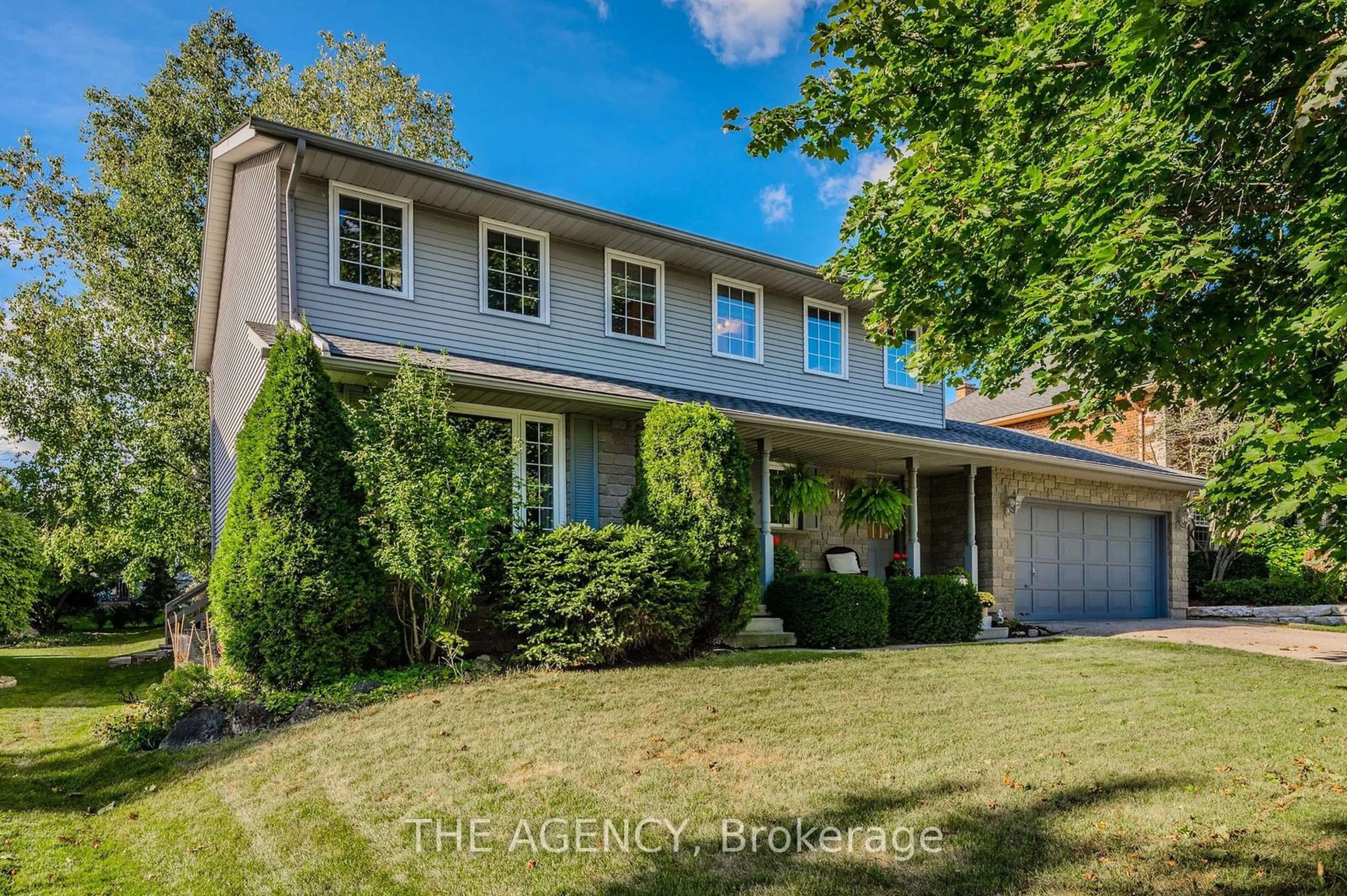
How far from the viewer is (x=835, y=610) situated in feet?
32.6

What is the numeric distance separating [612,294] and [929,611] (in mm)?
6285

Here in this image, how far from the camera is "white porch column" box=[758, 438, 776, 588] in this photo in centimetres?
1073

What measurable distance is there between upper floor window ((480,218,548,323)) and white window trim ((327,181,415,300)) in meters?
0.91

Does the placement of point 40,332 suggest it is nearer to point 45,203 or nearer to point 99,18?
point 45,203

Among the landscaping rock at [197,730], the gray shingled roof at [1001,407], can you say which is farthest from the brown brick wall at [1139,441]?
the landscaping rock at [197,730]

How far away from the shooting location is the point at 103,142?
1859 cm

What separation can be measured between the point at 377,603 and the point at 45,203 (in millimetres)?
17486

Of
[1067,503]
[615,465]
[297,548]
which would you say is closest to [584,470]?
[615,465]

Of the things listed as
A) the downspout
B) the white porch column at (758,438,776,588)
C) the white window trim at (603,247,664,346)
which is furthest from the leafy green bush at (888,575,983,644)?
the downspout

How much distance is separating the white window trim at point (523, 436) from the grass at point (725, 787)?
273cm

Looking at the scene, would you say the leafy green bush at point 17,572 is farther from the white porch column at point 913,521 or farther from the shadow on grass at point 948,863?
the white porch column at point 913,521

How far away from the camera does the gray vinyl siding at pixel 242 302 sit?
31.7 feet

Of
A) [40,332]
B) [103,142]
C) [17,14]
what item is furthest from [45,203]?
[17,14]

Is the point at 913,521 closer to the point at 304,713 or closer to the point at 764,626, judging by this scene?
the point at 764,626
